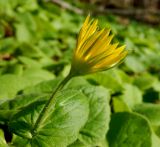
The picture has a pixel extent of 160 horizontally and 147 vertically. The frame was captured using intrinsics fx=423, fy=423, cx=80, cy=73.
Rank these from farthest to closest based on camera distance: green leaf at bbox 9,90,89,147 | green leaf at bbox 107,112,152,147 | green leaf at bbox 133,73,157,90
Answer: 1. green leaf at bbox 133,73,157,90
2. green leaf at bbox 107,112,152,147
3. green leaf at bbox 9,90,89,147

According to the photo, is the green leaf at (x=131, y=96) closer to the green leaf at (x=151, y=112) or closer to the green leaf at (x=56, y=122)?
the green leaf at (x=151, y=112)

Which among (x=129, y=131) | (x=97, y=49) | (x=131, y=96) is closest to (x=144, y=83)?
(x=131, y=96)

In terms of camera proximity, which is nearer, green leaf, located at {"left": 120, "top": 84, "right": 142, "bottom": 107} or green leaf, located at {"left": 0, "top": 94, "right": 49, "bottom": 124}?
green leaf, located at {"left": 0, "top": 94, "right": 49, "bottom": 124}

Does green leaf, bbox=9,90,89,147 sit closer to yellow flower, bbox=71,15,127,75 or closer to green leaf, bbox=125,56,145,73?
yellow flower, bbox=71,15,127,75

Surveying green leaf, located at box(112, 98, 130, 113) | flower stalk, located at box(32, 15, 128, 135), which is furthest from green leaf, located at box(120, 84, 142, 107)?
flower stalk, located at box(32, 15, 128, 135)

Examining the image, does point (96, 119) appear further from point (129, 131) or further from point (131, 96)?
point (131, 96)

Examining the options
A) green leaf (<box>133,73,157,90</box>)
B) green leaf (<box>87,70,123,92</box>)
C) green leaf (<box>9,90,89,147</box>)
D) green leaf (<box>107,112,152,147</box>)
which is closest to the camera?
green leaf (<box>9,90,89,147</box>)

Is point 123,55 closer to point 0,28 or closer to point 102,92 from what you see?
point 102,92

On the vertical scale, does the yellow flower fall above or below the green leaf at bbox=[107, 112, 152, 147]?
above
